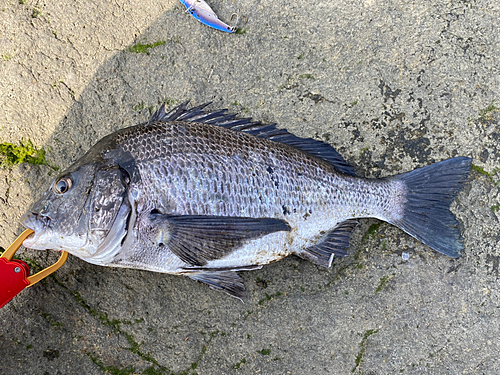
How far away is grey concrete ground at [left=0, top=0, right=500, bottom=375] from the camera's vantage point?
2807mm

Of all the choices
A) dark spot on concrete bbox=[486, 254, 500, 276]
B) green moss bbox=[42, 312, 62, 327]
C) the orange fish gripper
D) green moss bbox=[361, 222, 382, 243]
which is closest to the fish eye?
the orange fish gripper

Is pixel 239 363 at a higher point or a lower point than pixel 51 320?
lower

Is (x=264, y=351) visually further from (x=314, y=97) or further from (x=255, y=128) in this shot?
(x=314, y=97)

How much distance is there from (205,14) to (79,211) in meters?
1.98

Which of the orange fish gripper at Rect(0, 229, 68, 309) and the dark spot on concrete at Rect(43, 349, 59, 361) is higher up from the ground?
the orange fish gripper at Rect(0, 229, 68, 309)

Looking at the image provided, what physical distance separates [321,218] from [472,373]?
183 cm

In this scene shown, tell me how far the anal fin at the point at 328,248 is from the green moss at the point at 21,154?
2238 mm

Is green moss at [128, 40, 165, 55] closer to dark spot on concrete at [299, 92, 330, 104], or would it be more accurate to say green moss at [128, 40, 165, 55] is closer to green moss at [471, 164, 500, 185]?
dark spot on concrete at [299, 92, 330, 104]

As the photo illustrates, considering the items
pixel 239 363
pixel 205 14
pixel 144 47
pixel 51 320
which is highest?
pixel 205 14

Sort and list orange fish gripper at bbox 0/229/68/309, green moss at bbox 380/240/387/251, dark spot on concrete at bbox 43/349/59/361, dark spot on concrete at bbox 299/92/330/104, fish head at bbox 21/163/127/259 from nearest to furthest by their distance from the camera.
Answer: fish head at bbox 21/163/127/259 < orange fish gripper at bbox 0/229/68/309 < dark spot on concrete at bbox 43/349/59/361 < green moss at bbox 380/240/387/251 < dark spot on concrete at bbox 299/92/330/104

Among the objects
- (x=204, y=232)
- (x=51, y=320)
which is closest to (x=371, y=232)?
(x=204, y=232)

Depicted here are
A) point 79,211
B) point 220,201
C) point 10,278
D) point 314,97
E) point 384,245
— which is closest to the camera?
point 79,211

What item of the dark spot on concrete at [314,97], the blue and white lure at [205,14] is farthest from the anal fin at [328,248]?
the blue and white lure at [205,14]

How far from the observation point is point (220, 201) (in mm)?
2336
